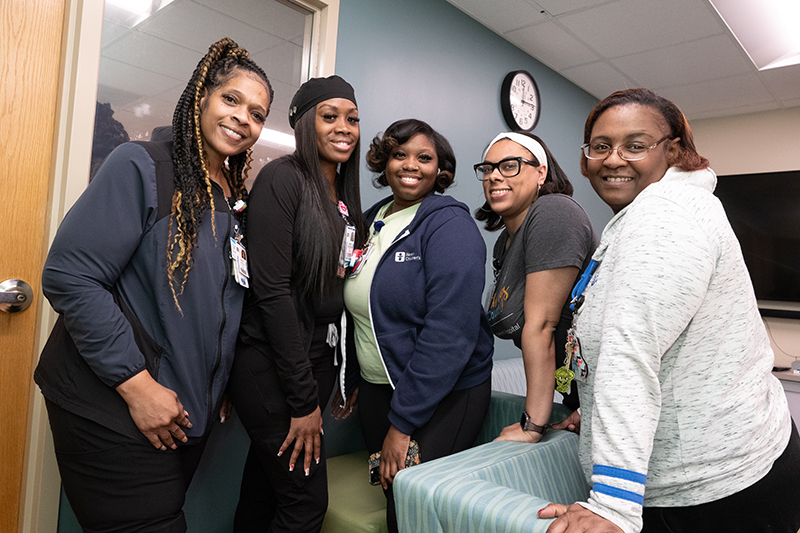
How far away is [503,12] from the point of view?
2973 mm

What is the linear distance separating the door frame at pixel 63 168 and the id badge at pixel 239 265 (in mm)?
614

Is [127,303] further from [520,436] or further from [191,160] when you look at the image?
[520,436]

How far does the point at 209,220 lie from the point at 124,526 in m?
0.71

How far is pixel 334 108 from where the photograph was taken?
62.7 inches

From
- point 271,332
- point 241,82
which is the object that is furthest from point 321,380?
point 241,82

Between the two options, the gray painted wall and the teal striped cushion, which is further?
the gray painted wall

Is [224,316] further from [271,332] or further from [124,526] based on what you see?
[124,526]

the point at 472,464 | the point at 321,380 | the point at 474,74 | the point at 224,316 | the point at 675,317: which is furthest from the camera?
the point at 474,74

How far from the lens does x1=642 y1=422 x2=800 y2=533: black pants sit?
921 mm

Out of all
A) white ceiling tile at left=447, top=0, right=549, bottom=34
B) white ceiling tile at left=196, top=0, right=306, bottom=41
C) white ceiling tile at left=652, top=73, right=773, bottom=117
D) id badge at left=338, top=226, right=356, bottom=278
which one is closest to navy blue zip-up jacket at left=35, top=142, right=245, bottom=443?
id badge at left=338, top=226, right=356, bottom=278

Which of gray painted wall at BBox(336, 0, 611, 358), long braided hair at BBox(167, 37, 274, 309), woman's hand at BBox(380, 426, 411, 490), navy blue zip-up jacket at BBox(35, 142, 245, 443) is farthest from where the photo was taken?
gray painted wall at BBox(336, 0, 611, 358)

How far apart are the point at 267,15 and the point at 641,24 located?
7.30 ft

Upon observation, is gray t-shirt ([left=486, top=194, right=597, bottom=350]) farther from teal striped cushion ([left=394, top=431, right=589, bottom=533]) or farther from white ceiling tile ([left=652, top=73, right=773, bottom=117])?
white ceiling tile ([left=652, top=73, right=773, bottom=117])

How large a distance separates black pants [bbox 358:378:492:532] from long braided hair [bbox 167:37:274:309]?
675mm
